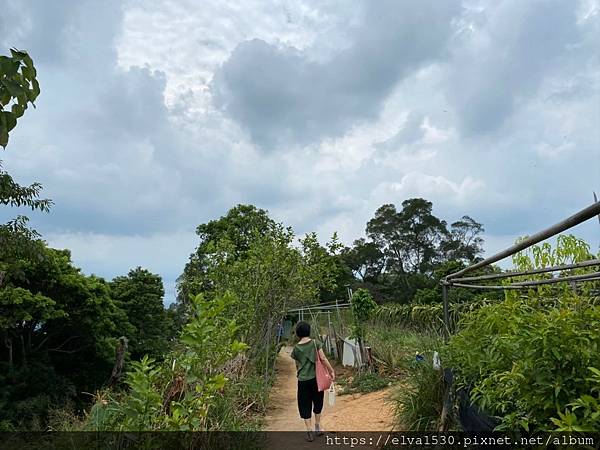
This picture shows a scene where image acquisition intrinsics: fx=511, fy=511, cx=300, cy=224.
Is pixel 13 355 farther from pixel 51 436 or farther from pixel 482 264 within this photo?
pixel 482 264

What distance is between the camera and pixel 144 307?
54.3 ft

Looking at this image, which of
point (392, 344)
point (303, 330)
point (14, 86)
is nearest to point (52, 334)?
point (392, 344)

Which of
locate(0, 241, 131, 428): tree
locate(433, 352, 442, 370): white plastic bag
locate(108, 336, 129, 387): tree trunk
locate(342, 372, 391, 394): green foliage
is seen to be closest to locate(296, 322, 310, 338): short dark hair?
locate(433, 352, 442, 370): white plastic bag

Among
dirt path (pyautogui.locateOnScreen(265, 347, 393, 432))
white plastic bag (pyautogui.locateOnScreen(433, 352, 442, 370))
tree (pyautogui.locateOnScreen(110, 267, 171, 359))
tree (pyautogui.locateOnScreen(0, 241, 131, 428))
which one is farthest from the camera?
tree (pyautogui.locateOnScreen(110, 267, 171, 359))

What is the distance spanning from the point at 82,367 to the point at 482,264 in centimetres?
1411

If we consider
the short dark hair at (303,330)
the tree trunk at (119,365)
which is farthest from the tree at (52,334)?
the short dark hair at (303,330)

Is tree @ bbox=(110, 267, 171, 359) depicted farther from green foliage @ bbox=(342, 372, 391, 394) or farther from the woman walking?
the woman walking

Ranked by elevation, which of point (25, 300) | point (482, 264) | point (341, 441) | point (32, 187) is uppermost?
point (32, 187)

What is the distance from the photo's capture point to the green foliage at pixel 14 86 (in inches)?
53.3

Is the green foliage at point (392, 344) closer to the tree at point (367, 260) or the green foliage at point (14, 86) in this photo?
the green foliage at point (14, 86)

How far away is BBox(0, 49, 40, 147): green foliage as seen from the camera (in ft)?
4.44

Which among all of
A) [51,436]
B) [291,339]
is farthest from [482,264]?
[291,339]

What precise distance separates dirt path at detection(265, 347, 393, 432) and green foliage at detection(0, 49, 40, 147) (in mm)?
4497

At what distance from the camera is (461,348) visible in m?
3.55
